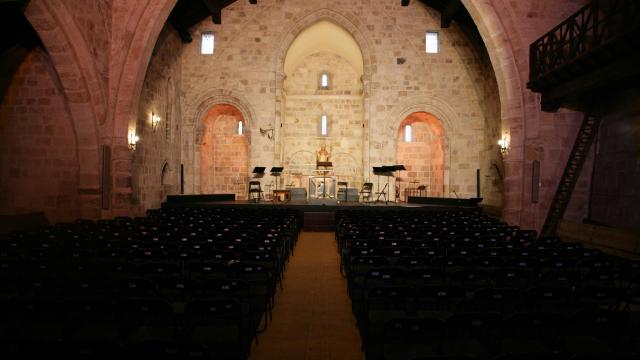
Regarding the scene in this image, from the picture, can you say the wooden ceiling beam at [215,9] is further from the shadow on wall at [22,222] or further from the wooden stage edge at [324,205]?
the shadow on wall at [22,222]

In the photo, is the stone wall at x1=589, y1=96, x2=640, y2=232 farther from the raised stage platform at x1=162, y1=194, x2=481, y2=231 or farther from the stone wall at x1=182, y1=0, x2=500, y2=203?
the stone wall at x1=182, y1=0, x2=500, y2=203

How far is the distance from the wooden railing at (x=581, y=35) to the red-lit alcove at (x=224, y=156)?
15.9 m

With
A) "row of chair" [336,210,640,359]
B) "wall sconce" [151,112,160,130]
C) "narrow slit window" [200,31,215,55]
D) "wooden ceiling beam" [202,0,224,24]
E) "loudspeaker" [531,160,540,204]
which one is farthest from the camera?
"narrow slit window" [200,31,215,55]

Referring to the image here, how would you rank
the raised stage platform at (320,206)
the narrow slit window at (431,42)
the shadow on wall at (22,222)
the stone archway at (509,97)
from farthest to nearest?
the narrow slit window at (431,42), the raised stage platform at (320,206), the stone archway at (509,97), the shadow on wall at (22,222)

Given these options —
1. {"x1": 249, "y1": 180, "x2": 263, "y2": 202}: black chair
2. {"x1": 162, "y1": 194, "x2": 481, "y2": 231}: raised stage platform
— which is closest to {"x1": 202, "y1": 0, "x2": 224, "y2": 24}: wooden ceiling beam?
{"x1": 249, "y1": 180, "x2": 263, "y2": 202}: black chair

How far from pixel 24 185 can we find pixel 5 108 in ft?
9.13

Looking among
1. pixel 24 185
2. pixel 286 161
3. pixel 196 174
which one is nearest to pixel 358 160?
pixel 286 161

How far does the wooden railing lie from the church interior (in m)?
0.11

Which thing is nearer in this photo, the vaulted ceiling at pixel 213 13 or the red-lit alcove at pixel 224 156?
the vaulted ceiling at pixel 213 13

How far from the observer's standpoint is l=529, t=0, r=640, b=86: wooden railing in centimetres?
894

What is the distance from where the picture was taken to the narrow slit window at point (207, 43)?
69.3 ft

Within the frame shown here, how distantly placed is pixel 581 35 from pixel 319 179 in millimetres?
13930

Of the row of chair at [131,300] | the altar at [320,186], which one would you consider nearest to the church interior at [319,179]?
the row of chair at [131,300]

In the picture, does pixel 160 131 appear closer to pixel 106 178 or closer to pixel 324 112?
pixel 106 178
